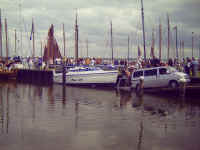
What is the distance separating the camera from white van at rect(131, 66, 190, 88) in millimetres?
20781

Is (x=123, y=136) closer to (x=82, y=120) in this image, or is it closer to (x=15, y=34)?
(x=82, y=120)

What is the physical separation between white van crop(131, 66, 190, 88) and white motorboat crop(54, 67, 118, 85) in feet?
10.9

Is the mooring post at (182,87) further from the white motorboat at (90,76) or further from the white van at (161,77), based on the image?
the white motorboat at (90,76)

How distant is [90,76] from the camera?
27.3 meters

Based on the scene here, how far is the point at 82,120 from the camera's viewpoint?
421 inches

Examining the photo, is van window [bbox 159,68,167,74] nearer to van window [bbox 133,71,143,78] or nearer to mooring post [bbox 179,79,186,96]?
van window [bbox 133,71,143,78]

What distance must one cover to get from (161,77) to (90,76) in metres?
8.48

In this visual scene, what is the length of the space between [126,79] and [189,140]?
58.0 ft

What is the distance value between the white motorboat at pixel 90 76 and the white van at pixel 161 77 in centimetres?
332

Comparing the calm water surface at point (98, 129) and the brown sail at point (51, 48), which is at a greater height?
the brown sail at point (51, 48)

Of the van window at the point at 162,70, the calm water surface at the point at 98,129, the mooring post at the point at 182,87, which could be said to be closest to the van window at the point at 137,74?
the van window at the point at 162,70

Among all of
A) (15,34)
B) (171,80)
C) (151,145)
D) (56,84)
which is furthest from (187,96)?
(15,34)

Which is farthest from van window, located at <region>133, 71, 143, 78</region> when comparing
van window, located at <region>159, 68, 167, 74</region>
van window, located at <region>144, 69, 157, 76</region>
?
van window, located at <region>159, 68, 167, 74</region>

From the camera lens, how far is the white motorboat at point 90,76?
86.6 ft
